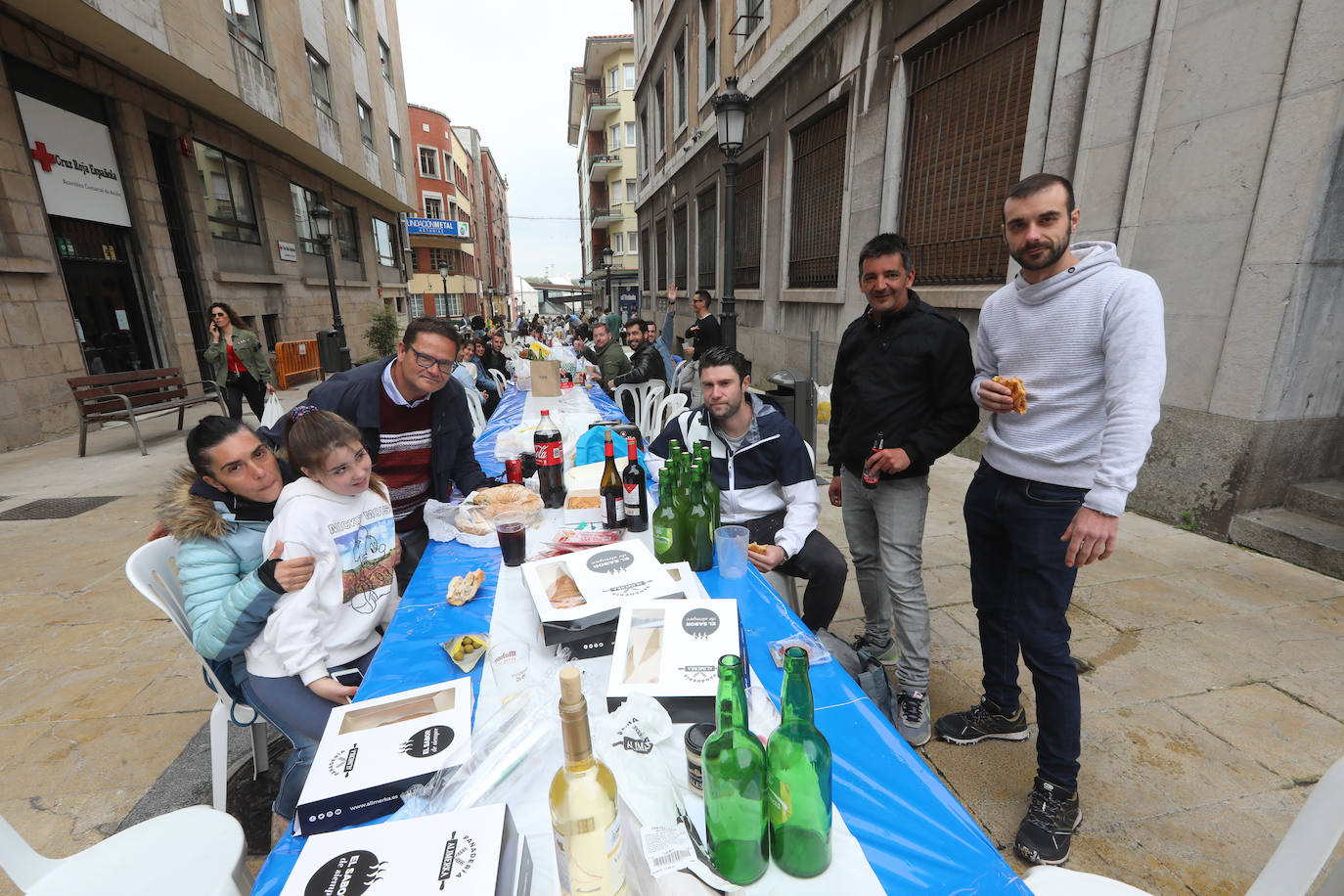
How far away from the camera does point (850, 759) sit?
119 centimetres

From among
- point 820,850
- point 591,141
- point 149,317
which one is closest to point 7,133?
point 149,317

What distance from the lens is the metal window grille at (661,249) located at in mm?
19734

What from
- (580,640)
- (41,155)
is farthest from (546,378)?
(41,155)

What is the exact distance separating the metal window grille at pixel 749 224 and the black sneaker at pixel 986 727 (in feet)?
34.0

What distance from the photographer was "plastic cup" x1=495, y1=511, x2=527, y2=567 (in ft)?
6.89

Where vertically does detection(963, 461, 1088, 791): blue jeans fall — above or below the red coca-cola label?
below

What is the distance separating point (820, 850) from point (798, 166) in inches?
420

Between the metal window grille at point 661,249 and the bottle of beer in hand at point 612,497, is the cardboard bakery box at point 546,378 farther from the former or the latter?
the metal window grille at point 661,249

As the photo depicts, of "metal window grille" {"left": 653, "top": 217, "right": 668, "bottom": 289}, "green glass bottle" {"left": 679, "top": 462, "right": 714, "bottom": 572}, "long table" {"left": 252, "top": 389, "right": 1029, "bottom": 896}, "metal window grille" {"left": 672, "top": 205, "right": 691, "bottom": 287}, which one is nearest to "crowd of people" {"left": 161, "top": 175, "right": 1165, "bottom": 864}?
"green glass bottle" {"left": 679, "top": 462, "right": 714, "bottom": 572}

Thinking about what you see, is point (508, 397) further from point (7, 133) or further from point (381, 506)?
point (7, 133)

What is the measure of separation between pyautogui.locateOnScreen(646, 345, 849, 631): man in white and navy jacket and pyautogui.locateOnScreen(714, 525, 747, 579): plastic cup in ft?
2.09

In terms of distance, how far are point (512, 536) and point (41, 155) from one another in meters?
10.8

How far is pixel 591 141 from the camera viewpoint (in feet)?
126

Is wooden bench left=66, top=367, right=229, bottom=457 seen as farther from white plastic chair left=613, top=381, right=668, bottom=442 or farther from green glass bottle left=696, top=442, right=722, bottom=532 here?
green glass bottle left=696, top=442, right=722, bottom=532
